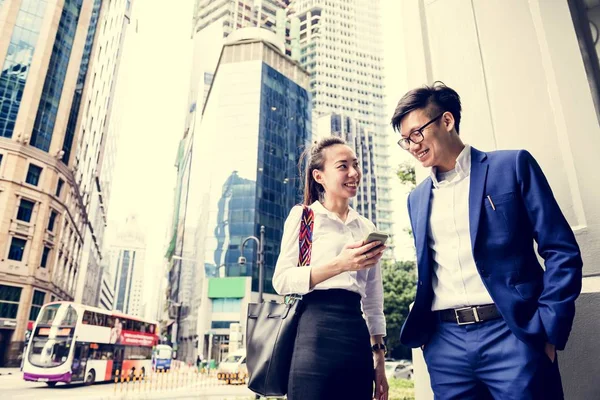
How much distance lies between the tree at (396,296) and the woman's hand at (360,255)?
68.9 ft

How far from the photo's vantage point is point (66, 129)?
29.5 m

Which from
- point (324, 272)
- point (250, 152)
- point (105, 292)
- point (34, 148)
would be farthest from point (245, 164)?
point (105, 292)

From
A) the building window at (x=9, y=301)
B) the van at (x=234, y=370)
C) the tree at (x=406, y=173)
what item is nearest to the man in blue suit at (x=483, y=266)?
the tree at (x=406, y=173)

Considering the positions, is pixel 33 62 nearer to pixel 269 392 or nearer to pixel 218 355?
pixel 218 355

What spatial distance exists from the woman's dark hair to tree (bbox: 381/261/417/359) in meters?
20.6

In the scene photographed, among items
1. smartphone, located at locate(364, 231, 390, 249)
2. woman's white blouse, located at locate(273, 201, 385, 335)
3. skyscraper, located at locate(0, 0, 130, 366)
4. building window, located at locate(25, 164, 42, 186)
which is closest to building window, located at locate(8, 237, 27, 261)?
skyscraper, located at locate(0, 0, 130, 366)

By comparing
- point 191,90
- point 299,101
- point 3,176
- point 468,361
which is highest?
point 191,90

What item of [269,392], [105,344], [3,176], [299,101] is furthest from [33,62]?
[269,392]

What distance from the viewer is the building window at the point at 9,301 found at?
21.5m

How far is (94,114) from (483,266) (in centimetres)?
5274

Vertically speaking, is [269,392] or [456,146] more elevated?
[456,146]

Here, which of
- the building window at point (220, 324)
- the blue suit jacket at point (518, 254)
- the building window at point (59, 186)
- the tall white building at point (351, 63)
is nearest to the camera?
the blue suit jacket at point (518, 254)

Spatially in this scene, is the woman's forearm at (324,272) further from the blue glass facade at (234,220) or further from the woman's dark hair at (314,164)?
the blue glass facade at (234,220)

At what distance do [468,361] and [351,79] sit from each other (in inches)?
2513
